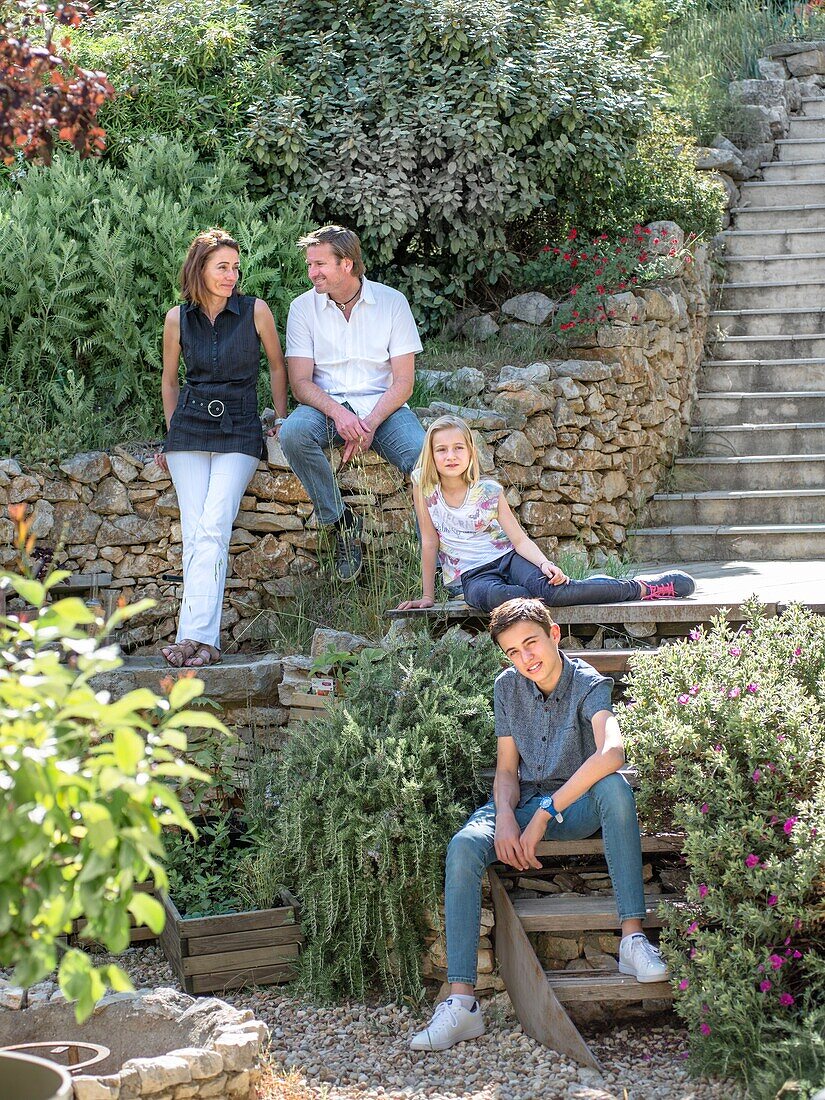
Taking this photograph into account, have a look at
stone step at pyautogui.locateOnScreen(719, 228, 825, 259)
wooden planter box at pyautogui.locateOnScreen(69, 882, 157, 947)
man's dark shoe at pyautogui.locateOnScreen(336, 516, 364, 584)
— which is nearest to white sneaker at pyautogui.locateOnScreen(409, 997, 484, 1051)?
wooden planter box at pyautogui.locateOnScreen(69, 882, 157, 947)

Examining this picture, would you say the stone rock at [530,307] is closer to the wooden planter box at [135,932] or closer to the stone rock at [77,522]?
the stone rock at [77,522]

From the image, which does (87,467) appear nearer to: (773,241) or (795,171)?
(773,241)

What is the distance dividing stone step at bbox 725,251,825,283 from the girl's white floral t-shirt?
485 cm

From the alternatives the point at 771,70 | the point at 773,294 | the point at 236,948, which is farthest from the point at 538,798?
the point at 771,70

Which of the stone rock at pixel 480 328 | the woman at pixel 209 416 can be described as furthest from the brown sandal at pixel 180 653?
the stone rock at pixel 480 328

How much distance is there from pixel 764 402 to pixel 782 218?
7.56ft

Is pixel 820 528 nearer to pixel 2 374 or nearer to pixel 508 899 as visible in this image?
pixel 508 899

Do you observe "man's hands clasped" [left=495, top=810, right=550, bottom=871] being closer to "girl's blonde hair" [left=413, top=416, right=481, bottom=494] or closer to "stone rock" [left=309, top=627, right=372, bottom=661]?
"stone rock" [left=309, top=627, right=372, bottom=661]

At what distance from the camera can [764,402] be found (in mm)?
7492

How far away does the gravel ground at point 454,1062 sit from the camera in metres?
3.05

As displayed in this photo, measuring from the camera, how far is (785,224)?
29.8 feet

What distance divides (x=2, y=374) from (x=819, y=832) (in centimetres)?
410

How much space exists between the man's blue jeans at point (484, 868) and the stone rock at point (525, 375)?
2.67 m

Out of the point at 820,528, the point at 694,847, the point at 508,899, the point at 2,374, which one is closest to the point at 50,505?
the point at 2,374
